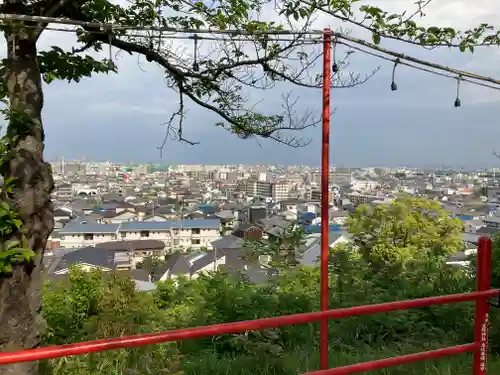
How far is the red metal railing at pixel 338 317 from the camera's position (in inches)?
56.0

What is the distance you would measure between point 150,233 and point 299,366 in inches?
265

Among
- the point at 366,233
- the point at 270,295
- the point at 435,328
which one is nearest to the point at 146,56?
the point at 270,295

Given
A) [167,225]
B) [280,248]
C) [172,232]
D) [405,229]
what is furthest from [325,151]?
[167,225]

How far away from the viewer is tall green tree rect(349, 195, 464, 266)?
316 inches

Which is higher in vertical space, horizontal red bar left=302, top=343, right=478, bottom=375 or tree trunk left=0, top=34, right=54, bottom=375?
tree trunk left=0, top=34, right=54, bottom=375

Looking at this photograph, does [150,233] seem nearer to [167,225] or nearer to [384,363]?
[167,225]

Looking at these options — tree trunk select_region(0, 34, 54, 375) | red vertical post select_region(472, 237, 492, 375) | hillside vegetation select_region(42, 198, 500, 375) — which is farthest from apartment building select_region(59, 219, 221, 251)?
red vertical post select_region(472, 237, 492, 375)

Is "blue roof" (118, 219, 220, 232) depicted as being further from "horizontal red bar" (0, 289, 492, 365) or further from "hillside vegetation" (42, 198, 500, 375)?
"horizontal red bar" (0, 289, 492, 365)

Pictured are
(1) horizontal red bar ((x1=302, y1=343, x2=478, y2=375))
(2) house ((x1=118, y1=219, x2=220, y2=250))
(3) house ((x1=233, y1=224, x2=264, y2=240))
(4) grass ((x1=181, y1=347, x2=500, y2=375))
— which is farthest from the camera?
(2) house ((x1=118, y1=219, x2=220, y2=250))

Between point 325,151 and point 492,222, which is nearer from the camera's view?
point 325,151

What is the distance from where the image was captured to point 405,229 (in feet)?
28.8

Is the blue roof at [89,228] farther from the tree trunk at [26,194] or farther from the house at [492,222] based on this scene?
the house at [492,222]

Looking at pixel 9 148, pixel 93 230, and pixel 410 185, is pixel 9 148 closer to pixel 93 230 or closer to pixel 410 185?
pixel 93 230

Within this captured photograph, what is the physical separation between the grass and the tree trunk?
3.88ft
